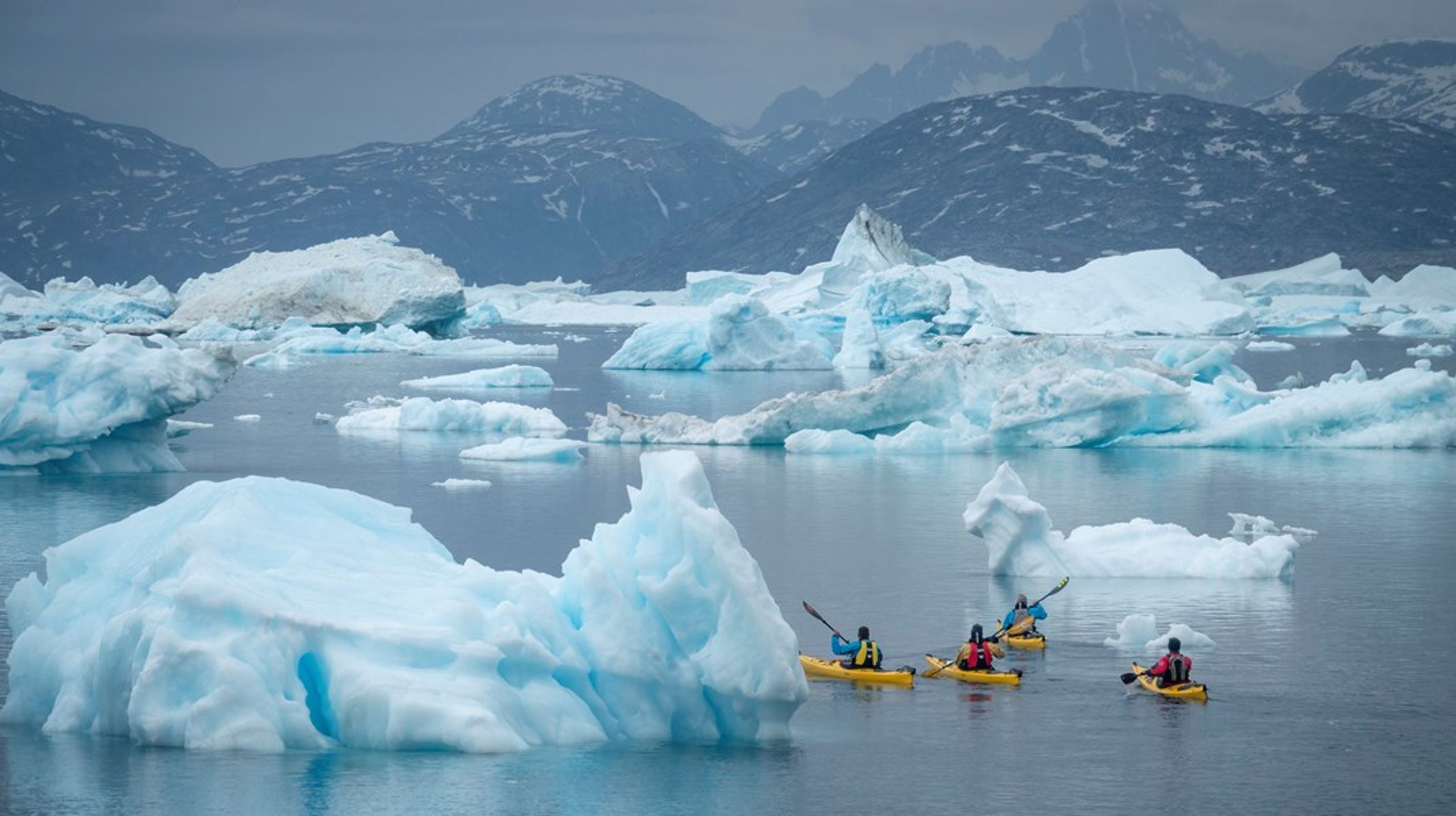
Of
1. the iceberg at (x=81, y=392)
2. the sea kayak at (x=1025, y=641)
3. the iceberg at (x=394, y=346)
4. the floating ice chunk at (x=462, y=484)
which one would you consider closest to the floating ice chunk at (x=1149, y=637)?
the sea kayak at (x=1025, y=641)

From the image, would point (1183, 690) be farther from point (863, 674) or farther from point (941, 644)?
point (941, 644)

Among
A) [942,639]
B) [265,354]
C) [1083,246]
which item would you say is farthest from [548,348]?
[1083,246]

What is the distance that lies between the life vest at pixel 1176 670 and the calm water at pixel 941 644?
9.8 inches

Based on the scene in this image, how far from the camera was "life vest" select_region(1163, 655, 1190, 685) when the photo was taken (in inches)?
605

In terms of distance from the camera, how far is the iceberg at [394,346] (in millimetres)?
63906

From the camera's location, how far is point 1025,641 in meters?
17.3

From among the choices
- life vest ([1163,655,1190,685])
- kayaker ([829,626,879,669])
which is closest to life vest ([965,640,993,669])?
kayaker ([829,626,879,669])

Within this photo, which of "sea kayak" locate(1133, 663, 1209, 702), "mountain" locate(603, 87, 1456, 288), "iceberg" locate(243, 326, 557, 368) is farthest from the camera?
"mountain" locate(603, 87, 1456, 288)

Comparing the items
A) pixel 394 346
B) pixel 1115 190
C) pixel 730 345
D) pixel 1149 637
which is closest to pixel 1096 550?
pixel 1149 637

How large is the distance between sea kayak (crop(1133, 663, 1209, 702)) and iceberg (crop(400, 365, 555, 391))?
108ft

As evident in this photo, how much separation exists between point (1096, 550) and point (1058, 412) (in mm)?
11621

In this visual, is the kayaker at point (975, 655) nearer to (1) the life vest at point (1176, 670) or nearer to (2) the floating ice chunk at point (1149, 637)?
(1) the life vest at point (1176, 670)

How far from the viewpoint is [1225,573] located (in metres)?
21.0

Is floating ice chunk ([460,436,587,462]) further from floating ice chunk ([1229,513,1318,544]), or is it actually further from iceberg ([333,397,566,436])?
floating ice chunk ([1229,513,1318,544])
